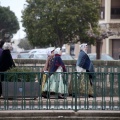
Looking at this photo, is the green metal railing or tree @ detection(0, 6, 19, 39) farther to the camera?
tree @ detection(0, 6, 19, 39)

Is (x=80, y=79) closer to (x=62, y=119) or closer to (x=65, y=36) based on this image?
(x=62, y=119)

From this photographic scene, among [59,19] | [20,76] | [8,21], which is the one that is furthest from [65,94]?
[8,21]

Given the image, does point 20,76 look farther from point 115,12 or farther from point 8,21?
point 8,21

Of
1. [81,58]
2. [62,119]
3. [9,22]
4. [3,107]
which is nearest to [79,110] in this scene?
[62,119]

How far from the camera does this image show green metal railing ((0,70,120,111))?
13.9 m

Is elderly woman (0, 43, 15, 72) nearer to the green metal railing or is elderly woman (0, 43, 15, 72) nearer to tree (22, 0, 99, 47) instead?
the green metal railing

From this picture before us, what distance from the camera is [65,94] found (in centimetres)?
1417

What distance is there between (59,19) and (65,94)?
30.6 m

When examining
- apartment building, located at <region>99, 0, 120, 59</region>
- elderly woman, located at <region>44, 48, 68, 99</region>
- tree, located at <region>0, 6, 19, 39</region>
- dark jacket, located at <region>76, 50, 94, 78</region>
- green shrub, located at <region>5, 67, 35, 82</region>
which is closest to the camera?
green shrub, located at <region>5, 67, 35, 82</region>

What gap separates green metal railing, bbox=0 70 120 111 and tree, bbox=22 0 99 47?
99.1ft

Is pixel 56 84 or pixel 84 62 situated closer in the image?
pixel 56 84

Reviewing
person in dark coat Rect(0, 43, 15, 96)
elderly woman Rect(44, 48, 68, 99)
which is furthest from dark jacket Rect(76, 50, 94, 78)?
elderly woman Rect(44, 48, 68, 99)

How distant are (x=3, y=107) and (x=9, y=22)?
7142 centimetres

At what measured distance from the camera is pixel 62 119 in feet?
44.3
